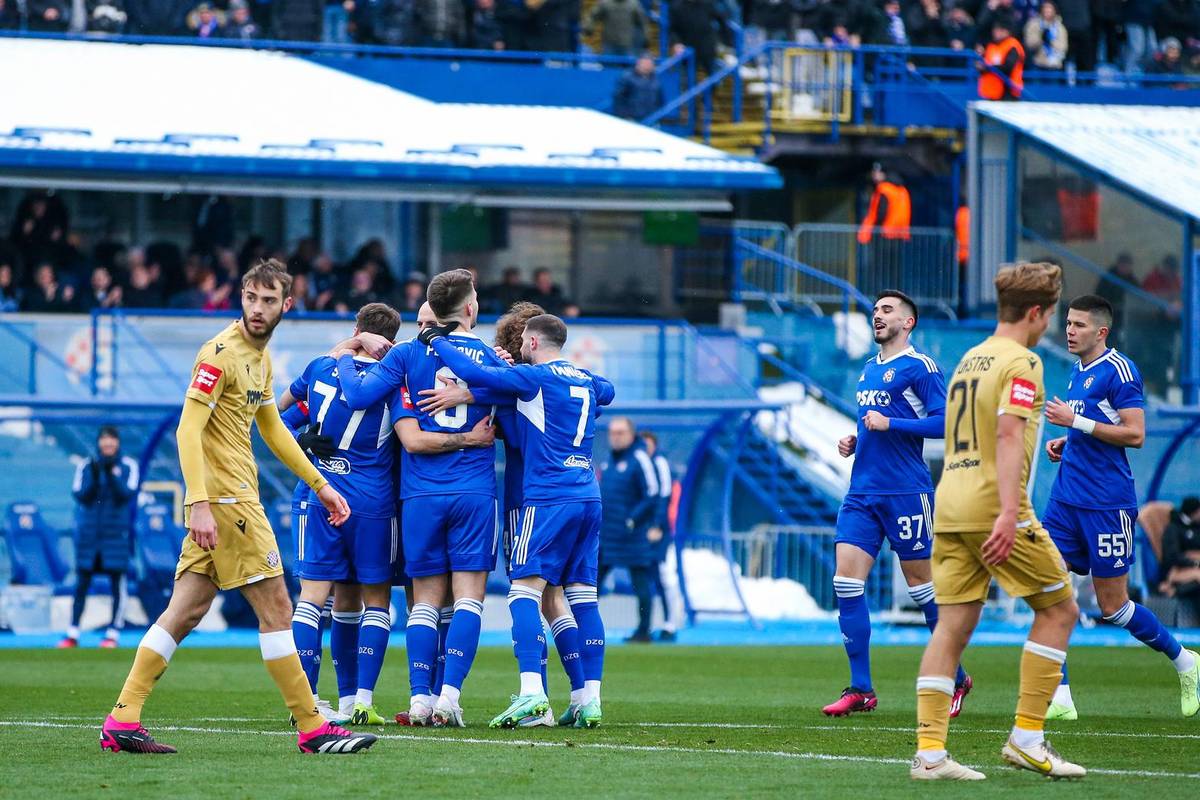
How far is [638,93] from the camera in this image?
29125 millimetres

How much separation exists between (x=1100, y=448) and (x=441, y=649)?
13.0ft

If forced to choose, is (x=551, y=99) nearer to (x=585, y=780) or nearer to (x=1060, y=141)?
(x=1060, y=141)

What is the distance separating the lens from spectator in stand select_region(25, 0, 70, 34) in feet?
91.9

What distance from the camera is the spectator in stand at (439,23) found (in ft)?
95.0

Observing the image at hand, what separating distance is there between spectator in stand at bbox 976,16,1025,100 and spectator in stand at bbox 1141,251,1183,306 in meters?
5.02

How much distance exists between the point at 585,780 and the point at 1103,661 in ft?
33.0

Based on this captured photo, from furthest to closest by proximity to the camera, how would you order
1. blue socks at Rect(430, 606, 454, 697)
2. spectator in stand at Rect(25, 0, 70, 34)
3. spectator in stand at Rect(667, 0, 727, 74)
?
spectator in stand at Rect(667, 0, 727, 74) < spectator in stand at Rect(25, 0, 70, 34) < blue socks at Rect(430, 606, 454, 697)

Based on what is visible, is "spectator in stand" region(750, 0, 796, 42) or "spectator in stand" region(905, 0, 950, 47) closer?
"spectator in stand" region(750, 0, 796, 42)

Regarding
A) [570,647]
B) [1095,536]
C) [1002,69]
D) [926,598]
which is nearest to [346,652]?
[570,647]

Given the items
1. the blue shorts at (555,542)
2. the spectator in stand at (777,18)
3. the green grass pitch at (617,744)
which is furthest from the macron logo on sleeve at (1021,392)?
the spectator in stand at (777,18)

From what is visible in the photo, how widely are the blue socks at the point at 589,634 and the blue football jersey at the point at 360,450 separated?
3.56 feet

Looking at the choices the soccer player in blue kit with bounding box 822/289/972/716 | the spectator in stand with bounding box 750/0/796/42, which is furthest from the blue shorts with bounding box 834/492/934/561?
the spectator in stand with bounding box 750/0/796/42

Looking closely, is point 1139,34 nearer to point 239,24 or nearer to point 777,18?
point 777,18

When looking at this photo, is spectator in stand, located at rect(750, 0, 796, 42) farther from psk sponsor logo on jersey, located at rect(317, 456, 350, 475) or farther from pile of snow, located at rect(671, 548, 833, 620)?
psk sponsor logo on jersey, located at rect(317, 456, 350, 475)
